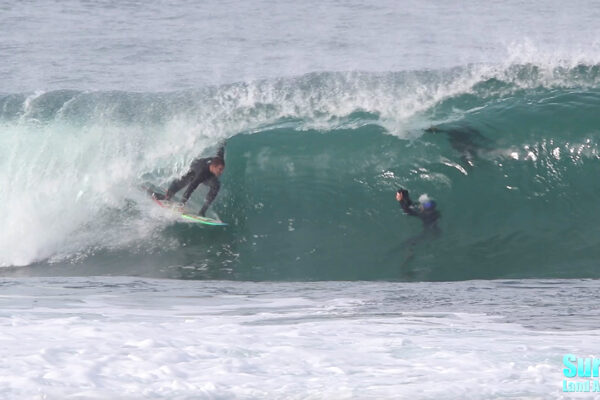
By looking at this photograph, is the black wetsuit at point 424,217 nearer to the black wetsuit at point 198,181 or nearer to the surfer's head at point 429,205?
the surfer's head at point 429,205

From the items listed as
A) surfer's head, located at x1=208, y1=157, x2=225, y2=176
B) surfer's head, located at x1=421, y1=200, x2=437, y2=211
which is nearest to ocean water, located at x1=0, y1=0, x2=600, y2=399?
surfer's head, located at x1=421, y1=200, x2=437, y2=211

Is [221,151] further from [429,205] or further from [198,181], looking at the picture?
[429,205]

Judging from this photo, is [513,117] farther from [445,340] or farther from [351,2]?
[351,2]

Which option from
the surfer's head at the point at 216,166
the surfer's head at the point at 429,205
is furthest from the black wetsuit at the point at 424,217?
the surfer's head at the point at 216,166

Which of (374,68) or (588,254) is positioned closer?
(588,254)

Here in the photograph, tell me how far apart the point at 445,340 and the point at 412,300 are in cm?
249

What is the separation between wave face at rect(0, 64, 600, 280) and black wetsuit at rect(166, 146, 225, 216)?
27 centimetres

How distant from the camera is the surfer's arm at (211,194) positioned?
12.3m

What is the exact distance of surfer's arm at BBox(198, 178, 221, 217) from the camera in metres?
12.3

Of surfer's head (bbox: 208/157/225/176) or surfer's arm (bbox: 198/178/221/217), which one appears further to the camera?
surfer's head (bbox: 208/157/225/176)

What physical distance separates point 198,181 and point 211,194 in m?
0.29

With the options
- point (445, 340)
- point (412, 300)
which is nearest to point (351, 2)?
point (412, 300)

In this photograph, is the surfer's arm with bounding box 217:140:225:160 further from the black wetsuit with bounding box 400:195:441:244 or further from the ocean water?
the black wetsuit with bounding box 400:195:441:244

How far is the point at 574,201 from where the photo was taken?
12.6 metres
